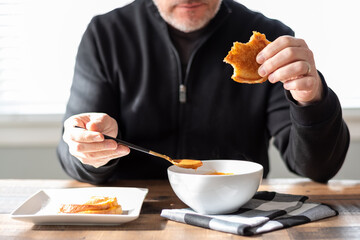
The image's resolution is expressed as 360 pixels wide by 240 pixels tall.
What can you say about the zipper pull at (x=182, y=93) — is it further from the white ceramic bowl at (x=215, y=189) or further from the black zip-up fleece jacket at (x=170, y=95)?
the white ceramic bowl at (x=215, y=189)

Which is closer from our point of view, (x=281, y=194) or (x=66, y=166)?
(x=281, y=194)

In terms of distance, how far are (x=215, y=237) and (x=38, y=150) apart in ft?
5.37

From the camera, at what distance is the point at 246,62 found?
127cm

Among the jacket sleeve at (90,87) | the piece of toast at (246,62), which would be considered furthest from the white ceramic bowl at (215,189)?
the jacket sleeve at (90,87)

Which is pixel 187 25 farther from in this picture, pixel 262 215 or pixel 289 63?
pixel 262 215

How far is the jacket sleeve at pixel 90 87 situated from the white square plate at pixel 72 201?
268 millimetres

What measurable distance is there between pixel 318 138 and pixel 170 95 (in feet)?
1.84

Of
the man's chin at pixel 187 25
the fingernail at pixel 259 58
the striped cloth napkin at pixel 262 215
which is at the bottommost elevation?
the striped cloth napkin at pixel 262 215

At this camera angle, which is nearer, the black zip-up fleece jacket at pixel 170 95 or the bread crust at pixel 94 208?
the bread crust at pixel 94 208

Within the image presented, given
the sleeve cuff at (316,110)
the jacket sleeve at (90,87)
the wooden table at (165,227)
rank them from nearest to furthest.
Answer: the wooden table at (165,227)
the sleeve cuff at (316,110)
the jacket sleeve at (90,87)

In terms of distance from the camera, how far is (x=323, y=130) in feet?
4.56

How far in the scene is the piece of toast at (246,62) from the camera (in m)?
1.27

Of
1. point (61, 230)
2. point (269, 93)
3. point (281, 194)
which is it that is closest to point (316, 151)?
point (281, 194)

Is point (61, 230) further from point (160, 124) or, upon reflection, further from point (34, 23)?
point (34, 23)
